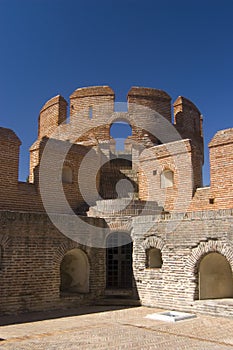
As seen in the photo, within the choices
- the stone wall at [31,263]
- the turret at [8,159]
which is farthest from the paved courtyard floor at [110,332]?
the turret at [8,159]

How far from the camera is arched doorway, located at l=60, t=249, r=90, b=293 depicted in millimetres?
13102

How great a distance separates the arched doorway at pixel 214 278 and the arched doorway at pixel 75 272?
151 inches

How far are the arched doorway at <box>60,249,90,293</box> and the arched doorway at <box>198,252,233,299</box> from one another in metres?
3.83

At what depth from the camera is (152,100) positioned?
19.9 metres

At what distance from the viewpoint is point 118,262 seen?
13922 millimetres

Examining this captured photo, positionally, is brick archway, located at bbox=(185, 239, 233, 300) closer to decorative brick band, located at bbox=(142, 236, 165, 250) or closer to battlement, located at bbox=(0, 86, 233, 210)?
decorative brick band, located at bbox=(142, 236, 165, 250)

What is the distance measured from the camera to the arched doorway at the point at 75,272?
13.1 m

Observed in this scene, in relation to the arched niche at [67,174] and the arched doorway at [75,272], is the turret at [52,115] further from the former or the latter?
the arched doorway at [75,272]

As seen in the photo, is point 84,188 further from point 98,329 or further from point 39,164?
point 98,329

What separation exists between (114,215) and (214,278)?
3.98 m

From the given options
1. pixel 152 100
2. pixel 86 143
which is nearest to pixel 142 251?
pixel 86 143

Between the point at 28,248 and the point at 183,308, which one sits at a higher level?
the point at 28,248

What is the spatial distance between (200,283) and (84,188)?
22.3 feet

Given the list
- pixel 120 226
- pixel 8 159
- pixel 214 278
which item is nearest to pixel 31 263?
pixel 120 226
